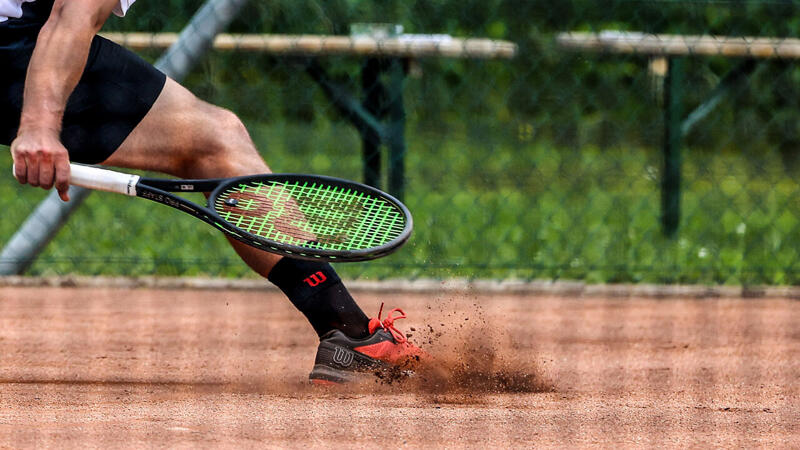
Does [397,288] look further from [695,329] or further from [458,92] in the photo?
[458,92]

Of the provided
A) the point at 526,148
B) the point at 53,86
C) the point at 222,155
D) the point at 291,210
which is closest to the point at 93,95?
the point at 53,86

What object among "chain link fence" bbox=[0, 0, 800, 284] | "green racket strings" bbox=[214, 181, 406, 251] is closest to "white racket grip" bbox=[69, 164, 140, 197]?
"green racket strings" bbox=[214, 181, 406, 251]

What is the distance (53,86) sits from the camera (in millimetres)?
2600

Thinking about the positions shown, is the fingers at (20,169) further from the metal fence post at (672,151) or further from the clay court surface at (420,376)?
the metal fence post at (672,151)

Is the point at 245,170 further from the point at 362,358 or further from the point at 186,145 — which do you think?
the point at 362,358

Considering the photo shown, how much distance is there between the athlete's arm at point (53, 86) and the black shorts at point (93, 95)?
0.13m

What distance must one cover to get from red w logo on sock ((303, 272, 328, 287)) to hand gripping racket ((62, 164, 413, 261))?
0.32ft

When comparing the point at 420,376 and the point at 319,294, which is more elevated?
the point at 319,294

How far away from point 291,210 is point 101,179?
417 millimetres

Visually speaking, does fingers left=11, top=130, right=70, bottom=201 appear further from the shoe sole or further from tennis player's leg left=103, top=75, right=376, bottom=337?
the shoe sole

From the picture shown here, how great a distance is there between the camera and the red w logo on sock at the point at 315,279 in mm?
2822

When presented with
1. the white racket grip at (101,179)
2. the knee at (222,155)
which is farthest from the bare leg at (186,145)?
the white racket grip at (101,179)

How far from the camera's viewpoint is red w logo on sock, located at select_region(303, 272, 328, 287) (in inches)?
111

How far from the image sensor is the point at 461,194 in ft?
18.7
